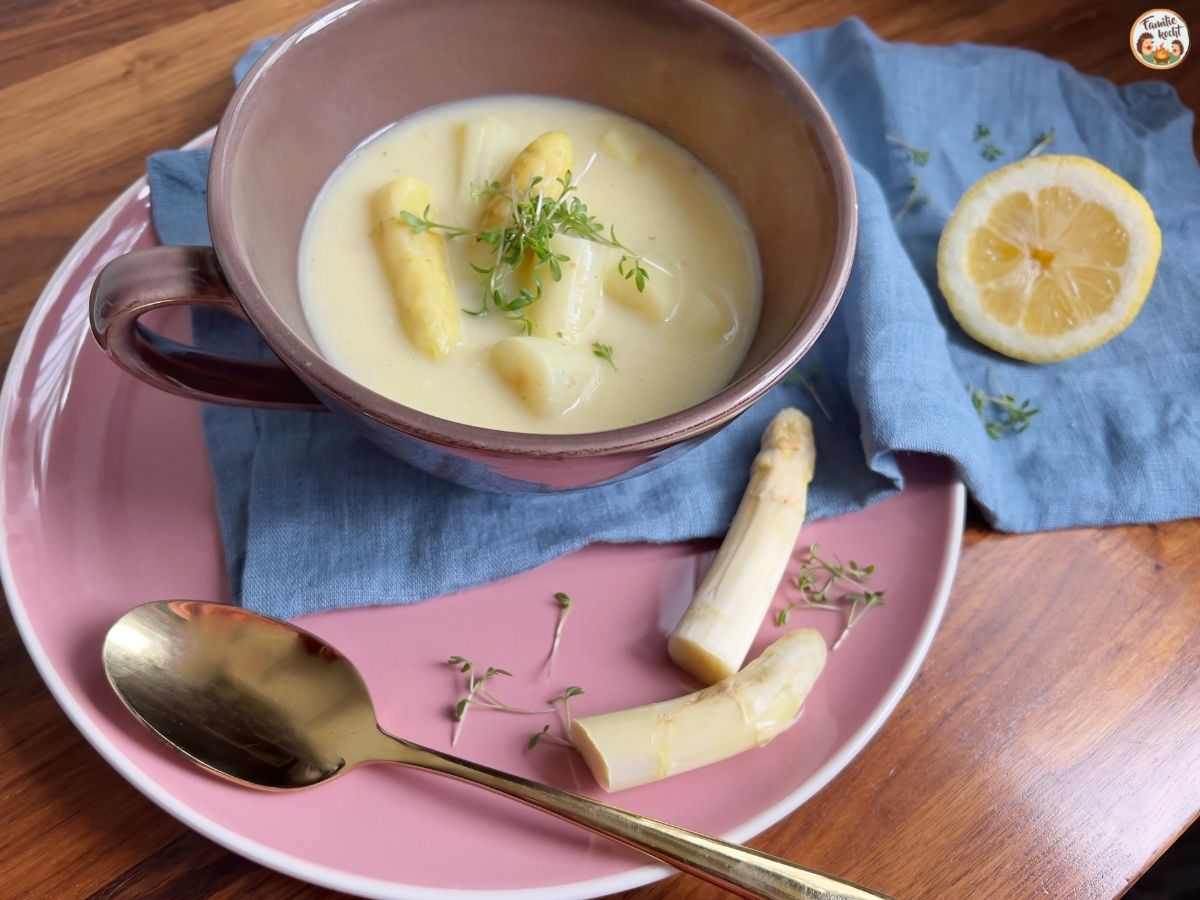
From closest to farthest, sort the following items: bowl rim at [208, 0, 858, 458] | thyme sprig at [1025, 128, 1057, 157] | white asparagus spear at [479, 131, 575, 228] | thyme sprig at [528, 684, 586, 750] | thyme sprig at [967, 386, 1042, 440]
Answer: bowl rim at [208, 0, 858, 458], thyme sprig at [528, 684, 586, 750], white asparagus spear at [479, 131, 575, 228], thyme sprig at [967, 386, 1042, 440], thyme sprig at [1025, 128, 1057, 157]

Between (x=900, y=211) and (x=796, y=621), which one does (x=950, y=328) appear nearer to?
(x=900, y=211)

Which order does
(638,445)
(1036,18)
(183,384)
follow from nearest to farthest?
(638,445)
(183,384)
(1036,18)

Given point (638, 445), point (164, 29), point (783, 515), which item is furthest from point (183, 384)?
point (164, 29)

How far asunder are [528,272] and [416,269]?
120 millimetres

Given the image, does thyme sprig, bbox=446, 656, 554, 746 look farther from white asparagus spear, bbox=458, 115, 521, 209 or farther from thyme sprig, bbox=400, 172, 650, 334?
white asparagus spear, bbox=458, 115, 521, 209

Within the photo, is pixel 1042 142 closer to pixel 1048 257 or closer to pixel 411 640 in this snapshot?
pixel 1048 257

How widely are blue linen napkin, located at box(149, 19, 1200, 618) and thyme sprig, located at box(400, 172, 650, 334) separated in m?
0.21

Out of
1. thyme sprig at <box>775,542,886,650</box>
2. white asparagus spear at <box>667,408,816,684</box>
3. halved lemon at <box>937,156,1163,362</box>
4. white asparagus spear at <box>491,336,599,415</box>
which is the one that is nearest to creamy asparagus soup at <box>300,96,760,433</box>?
white asparagus spear at <box>491,336,599,415</box>

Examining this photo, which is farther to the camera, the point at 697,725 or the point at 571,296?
the point at 571,296

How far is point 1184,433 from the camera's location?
4.45 feet

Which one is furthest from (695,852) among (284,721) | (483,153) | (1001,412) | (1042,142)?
(1042,142)

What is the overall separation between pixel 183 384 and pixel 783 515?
0.62 m

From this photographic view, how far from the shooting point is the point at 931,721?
3.78 ft

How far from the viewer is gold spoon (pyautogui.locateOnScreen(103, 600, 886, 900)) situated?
937 mm
